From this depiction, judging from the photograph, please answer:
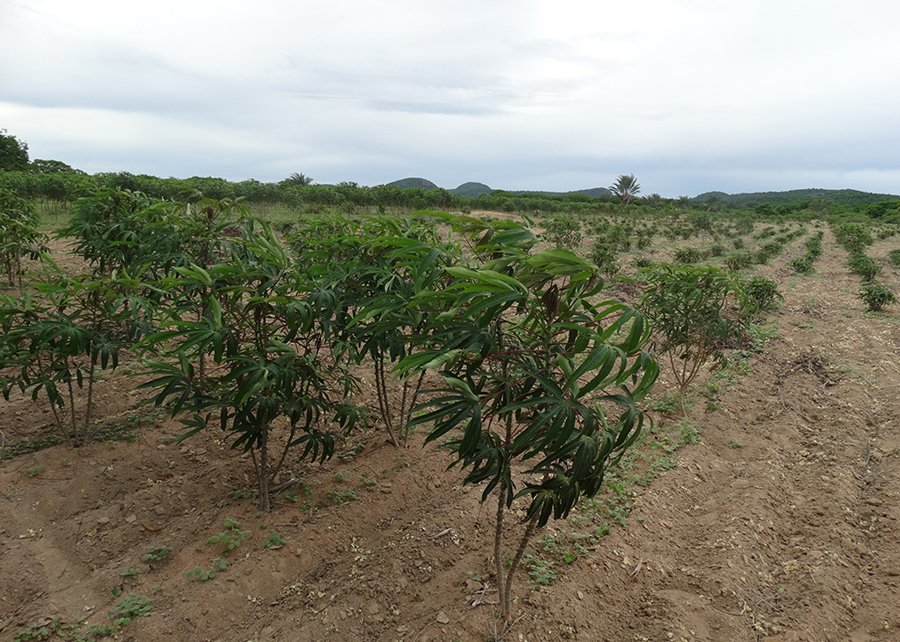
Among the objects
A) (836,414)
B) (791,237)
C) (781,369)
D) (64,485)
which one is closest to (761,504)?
(836,414)

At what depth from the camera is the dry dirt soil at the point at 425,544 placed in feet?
7.29

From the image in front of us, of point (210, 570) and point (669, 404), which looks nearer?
point (210, 570)

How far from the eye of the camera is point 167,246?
3.03m

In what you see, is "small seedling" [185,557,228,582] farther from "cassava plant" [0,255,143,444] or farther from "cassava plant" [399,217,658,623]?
"cassava plant" [399,217,658,623]

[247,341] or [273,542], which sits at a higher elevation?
[247,341]

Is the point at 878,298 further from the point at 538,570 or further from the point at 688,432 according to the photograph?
→ the point at 538,570

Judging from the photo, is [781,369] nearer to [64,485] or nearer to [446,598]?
[446,598]

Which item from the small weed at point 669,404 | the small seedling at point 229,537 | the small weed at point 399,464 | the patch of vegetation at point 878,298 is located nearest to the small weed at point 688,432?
the small weed at point 669,404

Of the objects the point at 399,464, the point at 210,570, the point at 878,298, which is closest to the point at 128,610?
the point at 210,570

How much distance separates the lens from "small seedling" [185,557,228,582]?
244 centimetres

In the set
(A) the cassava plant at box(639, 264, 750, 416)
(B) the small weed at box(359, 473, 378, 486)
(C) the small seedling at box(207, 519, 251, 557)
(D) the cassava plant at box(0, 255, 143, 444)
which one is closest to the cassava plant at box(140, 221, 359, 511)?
(D) the cassava plant at box(0, 255, 143, 444)

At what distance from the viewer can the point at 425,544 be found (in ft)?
8.98

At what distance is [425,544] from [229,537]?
3.64 feet

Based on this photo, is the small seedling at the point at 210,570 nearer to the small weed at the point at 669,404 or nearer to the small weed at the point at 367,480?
the small weed at the point at 367,480
